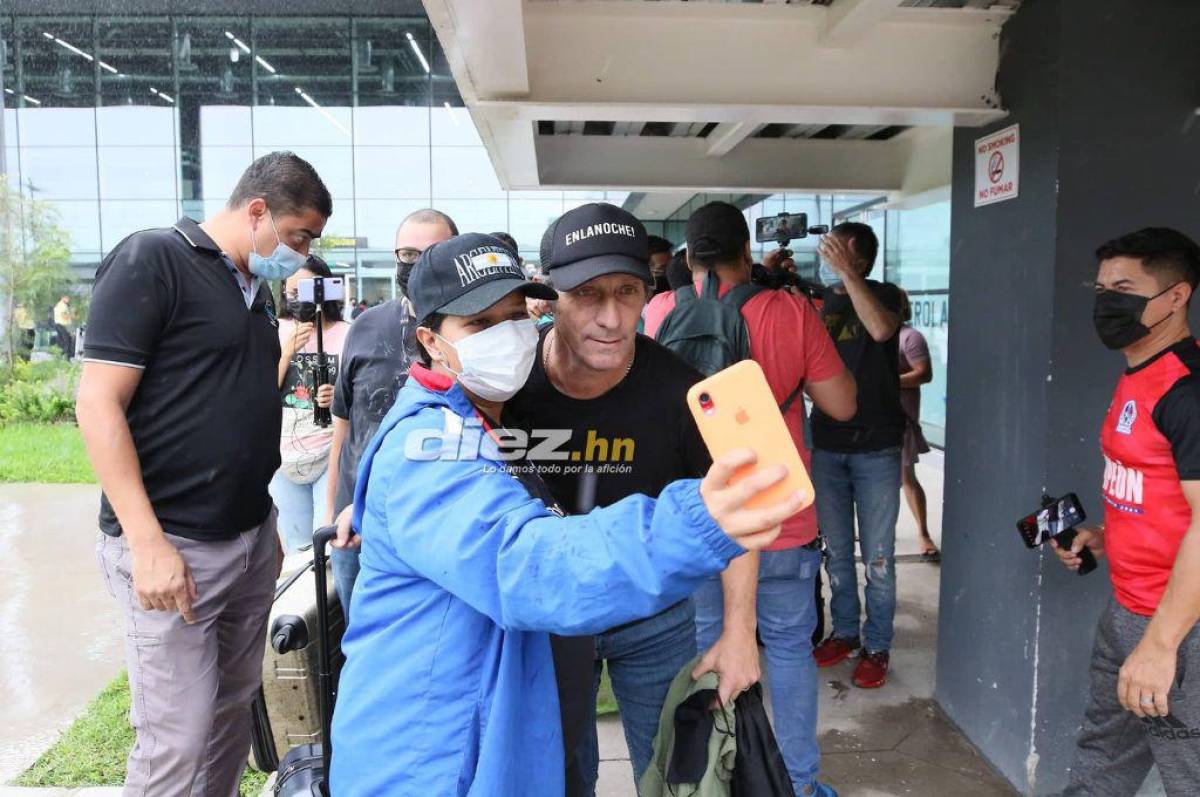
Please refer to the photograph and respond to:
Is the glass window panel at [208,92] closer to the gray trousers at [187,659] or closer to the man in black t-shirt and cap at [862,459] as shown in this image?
the man in black t-shirt and cap at [862,459]

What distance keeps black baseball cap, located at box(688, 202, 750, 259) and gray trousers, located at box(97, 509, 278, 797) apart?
1.78m

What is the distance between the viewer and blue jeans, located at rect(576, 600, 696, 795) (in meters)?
2.20

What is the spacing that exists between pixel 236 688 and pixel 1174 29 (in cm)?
377

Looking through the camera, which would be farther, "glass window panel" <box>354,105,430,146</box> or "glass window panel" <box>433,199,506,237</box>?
"glass window panel" <box>354,105,430,146</box>

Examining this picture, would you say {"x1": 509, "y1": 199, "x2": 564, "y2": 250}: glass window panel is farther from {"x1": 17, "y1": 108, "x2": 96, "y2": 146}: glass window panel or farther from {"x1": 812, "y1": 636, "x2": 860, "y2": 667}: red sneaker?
{"x1": 812, "y1": 636, "x2": 860, "y2": 667}: red sneaker

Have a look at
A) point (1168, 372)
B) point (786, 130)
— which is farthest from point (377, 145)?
point (1168, 372)

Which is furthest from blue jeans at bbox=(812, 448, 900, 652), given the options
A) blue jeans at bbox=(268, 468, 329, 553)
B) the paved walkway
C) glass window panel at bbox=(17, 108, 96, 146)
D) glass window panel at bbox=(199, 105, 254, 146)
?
glass window panel at bbox=(17, 108, 96, 146)

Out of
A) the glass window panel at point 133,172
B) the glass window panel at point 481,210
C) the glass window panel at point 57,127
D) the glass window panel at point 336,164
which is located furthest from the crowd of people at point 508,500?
the glass window panel at point 57,127

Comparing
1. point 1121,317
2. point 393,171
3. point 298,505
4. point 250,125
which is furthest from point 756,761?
point 250,125

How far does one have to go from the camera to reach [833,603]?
4406 millimetres

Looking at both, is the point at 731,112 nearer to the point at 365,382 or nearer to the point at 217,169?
the point at 365,382

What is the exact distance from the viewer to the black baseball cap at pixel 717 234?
120 inches

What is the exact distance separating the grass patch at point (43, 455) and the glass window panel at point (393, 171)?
9.94 metres

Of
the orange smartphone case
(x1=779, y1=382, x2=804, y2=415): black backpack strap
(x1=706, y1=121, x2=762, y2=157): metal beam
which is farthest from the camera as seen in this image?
(x1=706, y1=121, x2=762, y2=157): metal beam
